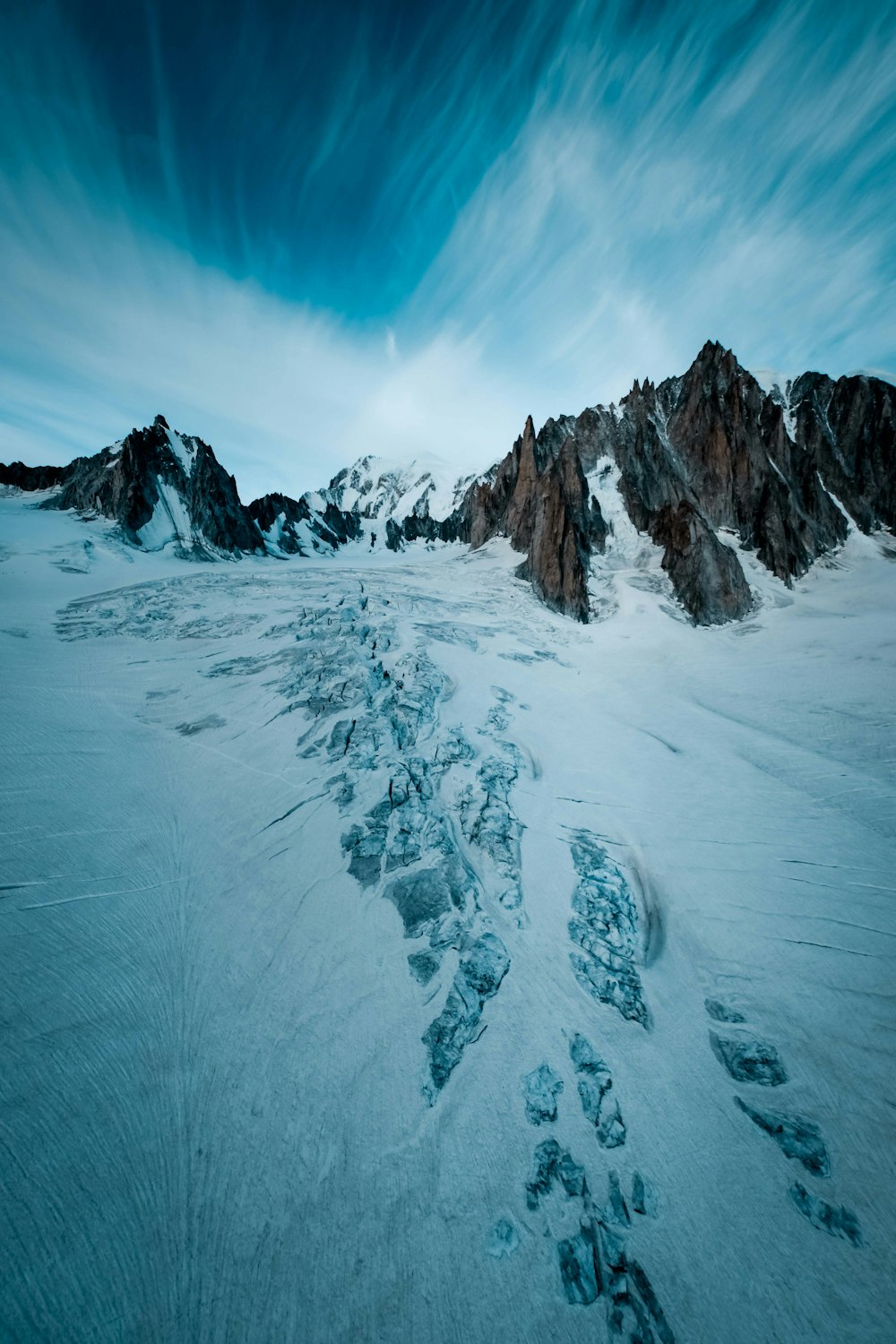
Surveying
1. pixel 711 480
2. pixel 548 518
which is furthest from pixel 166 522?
pixel 711 480

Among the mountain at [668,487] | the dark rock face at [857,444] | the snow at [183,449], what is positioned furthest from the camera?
the snow at [183,449]

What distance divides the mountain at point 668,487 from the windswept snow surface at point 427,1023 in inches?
742

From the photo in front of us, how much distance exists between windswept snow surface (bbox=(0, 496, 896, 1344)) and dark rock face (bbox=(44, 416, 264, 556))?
1293 inches

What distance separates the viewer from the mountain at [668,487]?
2689 cm

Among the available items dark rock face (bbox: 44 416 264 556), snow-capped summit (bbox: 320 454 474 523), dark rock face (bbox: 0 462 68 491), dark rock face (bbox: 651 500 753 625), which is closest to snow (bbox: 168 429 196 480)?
dark rock face (bbox: 44 416 264 556)

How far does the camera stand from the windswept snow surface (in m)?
3.12

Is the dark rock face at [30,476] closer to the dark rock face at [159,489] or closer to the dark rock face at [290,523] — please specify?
the dark rock face at [159,489]

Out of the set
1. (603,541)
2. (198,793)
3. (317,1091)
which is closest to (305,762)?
(198,793)

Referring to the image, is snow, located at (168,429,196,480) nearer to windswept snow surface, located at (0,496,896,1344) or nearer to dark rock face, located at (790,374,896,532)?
windswept snow surface, located at (0,496,896,1344)

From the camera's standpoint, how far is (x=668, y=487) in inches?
1380

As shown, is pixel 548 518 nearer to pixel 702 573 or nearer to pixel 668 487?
pixel 702 573

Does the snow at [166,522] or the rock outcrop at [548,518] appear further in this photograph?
the snow at [166,522]

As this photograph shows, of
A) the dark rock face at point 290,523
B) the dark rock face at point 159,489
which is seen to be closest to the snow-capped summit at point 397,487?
the dark rock face at point 290,523

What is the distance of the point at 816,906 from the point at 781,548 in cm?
3220
